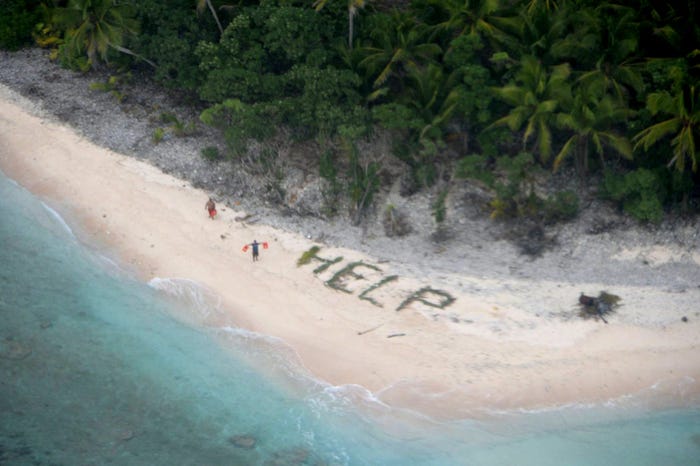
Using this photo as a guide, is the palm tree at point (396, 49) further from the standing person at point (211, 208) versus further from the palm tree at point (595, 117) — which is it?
the standing person at point (211, 208)

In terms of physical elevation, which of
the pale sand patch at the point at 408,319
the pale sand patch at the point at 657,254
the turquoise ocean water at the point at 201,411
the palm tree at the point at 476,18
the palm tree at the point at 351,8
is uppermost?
the palm tree at the point at 476,18

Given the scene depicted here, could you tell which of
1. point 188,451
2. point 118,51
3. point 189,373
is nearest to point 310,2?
point 118,51

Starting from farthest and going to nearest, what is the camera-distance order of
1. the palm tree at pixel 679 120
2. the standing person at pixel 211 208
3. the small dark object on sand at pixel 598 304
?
the standing person at pixel 211 208, the palm tree at pixel 679 120, the small dark object on sand at pixel 598 304

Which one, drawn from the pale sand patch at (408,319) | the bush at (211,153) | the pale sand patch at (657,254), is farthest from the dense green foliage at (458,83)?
the pale sand patch at (408,319)

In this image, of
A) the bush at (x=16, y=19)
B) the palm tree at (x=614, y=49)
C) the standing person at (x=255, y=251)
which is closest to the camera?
the palm tree at (x=614, y=49)

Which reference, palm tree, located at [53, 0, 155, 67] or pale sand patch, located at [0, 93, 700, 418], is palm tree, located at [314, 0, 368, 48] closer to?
palm tree, located at [53, 0, 155, 67]

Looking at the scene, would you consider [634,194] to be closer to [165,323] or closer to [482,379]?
[482,379]

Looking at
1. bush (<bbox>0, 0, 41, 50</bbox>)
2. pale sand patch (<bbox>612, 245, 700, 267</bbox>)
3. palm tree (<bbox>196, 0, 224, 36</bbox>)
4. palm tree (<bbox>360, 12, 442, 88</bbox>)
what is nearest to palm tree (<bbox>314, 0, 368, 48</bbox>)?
palm tree (<bbox>360, 12, 442, 88</bbox>)

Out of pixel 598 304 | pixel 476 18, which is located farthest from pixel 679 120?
pixel 476 18
